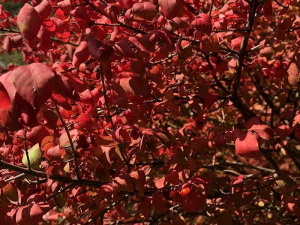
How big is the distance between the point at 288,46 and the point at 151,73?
1929 millimetres

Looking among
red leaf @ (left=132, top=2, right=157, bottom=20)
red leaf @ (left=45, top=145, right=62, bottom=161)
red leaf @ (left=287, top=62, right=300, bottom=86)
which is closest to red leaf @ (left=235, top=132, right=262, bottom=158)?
red leaf @ (left=287, top=62, right=300, bottom=86)

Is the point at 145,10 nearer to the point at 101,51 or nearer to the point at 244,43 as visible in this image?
the point at 101,51

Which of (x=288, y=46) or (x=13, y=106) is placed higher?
(x=13, y=106)

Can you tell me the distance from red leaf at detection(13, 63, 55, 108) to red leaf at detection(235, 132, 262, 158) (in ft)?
2.61

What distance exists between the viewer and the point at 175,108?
1818 millimetres

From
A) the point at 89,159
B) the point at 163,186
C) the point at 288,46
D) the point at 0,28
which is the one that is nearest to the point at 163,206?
the point at 163,186

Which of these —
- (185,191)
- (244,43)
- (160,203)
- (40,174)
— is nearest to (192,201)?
(185,191)

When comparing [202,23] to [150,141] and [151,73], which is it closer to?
[151,73]

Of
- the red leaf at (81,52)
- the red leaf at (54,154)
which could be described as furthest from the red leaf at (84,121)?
the red leaf at (81,52)

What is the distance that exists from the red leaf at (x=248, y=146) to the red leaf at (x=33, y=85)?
2.61ft

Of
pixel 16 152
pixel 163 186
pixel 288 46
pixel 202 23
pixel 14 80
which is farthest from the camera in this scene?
pixel 288 46

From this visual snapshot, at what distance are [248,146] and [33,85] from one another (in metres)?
0.84

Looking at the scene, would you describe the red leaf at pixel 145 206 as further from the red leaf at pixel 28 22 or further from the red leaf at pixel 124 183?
the red leaf at pixel 28 22

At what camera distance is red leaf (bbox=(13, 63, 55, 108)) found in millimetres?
742
